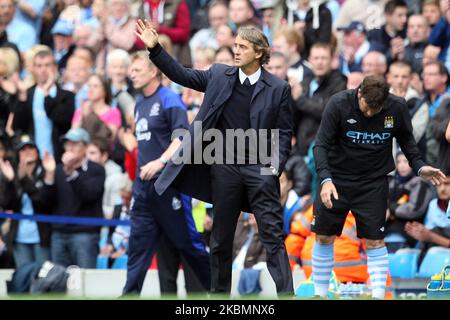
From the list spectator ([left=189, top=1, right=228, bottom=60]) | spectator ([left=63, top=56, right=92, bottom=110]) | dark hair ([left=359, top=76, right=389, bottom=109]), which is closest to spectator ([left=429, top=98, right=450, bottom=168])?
dark hair ([left=359, top=76, right=389, bottom=109])

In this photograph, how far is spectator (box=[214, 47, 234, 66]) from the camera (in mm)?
16875

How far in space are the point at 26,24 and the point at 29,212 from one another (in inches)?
186

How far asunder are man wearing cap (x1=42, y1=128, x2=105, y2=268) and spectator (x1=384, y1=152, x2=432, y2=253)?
12.1 feet

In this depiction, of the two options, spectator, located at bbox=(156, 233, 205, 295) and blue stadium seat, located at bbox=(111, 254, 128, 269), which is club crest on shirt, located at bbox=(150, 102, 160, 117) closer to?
spectator, located at bbox=(156, 233, 205, 295)

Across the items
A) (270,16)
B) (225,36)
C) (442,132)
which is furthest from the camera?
(270,16)

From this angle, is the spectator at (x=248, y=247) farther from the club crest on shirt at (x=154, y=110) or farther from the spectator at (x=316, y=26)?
the spectator at (x=316, y=26)

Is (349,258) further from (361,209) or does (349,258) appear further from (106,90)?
(106,90)

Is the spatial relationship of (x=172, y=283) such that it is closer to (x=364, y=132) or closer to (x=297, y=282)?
(x=297, y=282)

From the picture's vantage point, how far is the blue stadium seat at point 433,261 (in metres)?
14.4

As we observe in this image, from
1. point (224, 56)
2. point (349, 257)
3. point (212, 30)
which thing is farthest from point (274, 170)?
point (212, 30)

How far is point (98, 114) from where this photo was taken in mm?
17734

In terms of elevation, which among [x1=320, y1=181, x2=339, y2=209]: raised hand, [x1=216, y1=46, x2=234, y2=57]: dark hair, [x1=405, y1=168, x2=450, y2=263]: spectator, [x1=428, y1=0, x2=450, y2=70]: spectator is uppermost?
[x1=428, y1=0, x2=450, y2=70]: spectator

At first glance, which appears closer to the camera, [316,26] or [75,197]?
[75,197]

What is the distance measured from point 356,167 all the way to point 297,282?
8.22 feet
